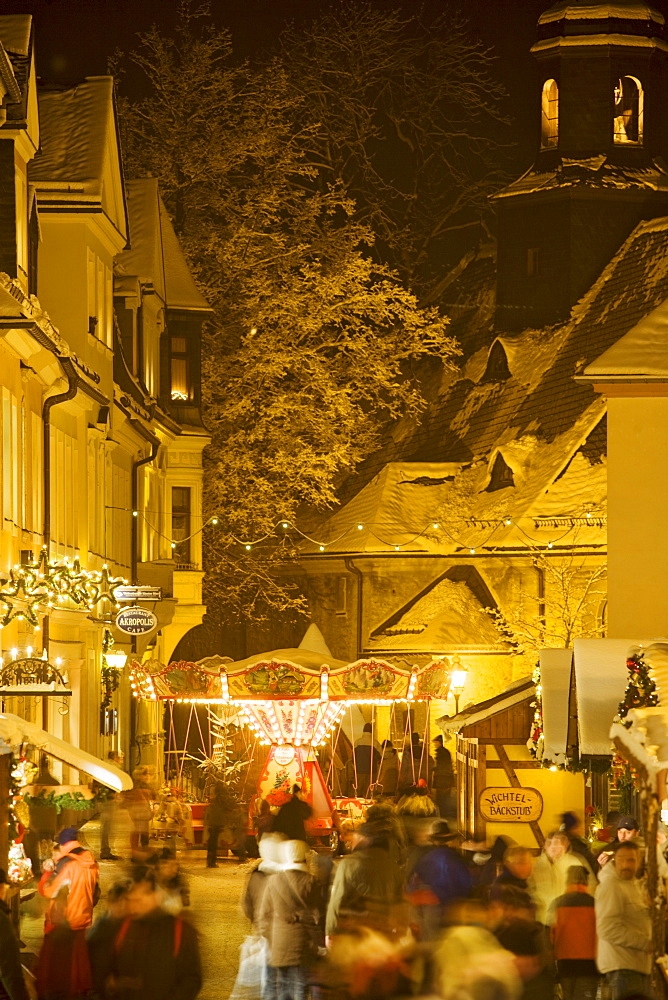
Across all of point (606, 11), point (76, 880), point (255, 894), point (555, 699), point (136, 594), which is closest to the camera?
point (255, 894)

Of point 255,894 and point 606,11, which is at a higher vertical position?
point 606,11

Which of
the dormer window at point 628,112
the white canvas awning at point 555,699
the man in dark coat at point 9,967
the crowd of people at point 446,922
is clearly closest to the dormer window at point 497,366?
the dormer window at point 628,112

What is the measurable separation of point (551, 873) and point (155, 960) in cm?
534

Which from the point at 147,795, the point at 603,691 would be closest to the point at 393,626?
the point at 147,795

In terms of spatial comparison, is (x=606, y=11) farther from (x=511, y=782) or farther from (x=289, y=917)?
(x=289, y=917)

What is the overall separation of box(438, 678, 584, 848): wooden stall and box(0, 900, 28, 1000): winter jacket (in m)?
16.7

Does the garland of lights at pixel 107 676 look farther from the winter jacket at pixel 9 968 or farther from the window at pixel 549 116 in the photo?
the window at pixel 549 116

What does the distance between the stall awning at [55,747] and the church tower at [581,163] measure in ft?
144

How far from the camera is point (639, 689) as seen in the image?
17.5 meters

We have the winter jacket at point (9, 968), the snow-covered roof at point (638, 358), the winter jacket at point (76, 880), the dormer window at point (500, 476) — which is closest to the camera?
the winter jacket at point (9, 968)

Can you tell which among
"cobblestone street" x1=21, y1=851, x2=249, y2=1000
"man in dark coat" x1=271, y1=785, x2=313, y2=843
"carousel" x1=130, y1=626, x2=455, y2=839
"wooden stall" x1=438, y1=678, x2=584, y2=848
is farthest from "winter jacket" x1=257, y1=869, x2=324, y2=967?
"carousel" x1=130, y1=626, x2=455, y2=839

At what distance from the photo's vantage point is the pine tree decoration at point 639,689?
1725 centimetres

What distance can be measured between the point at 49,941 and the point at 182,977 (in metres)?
1.40

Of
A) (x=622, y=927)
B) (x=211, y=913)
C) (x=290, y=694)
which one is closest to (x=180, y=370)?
(x=290, y=694)
